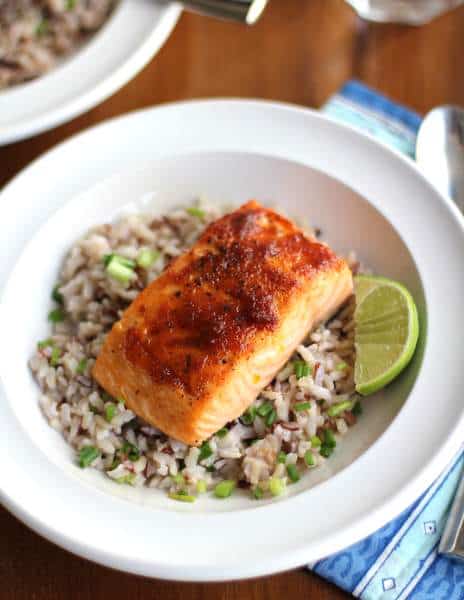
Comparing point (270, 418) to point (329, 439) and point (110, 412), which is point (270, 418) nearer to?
point (329, 439)

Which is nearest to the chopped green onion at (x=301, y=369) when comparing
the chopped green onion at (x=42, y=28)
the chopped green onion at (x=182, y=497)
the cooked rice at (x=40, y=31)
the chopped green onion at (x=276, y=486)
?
the chopped green onion at (x=276, y=486)

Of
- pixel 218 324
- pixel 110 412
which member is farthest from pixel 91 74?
pixel 110 412

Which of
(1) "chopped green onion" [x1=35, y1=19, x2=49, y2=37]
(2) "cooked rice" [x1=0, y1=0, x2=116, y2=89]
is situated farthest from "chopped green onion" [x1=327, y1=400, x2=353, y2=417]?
(1) "chopped green onion" [x1=35, y1=19, x2=49, y2=37]

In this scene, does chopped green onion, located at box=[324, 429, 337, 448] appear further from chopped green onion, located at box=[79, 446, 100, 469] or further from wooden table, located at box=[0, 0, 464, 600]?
wooden table, located at box=[0, 0, 464, 600]

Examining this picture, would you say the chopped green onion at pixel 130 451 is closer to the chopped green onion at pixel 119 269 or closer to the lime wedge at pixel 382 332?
the chopped green onion at pixel 119 269

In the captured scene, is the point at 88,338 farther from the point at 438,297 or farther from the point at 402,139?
the point at 402,139
